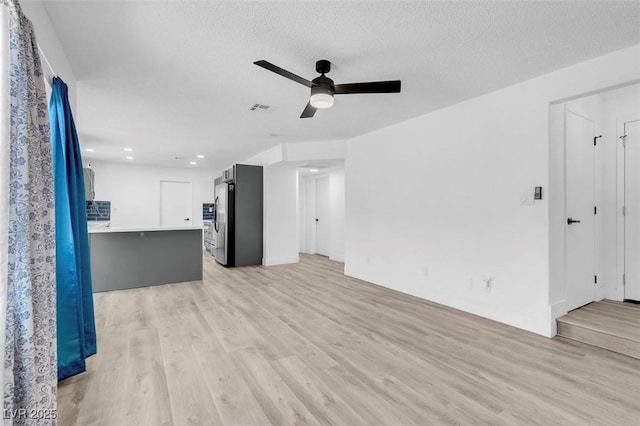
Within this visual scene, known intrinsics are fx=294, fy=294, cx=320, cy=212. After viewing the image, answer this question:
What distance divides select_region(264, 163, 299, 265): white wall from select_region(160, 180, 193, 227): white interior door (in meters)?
3.54

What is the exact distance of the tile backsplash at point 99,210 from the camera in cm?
762

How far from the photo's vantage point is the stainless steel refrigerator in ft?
20.0

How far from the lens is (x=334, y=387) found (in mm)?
1987

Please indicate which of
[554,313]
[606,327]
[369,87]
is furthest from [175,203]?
[606,327]

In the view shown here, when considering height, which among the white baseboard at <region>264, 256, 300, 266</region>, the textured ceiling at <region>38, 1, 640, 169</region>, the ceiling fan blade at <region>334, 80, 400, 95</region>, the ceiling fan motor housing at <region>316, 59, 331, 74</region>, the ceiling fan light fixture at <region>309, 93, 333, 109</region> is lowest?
the white baseboard at <region>264, 256, 300, 266</region>

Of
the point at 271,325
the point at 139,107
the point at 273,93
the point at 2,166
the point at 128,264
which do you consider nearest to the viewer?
the point at 2,166

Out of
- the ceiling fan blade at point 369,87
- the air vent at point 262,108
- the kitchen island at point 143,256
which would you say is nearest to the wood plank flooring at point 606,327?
the ceiling fan blade at point 369,87

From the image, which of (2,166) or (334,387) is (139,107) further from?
(334,387)

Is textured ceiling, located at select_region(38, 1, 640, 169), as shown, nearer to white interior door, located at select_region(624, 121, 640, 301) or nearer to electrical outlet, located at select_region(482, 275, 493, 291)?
white interior door, located at select_region(624, 121, 640, 301)

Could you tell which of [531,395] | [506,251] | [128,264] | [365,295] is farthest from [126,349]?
[506,251]

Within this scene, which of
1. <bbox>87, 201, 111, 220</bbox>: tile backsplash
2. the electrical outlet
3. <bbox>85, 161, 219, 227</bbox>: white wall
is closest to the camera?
the electrical outlet

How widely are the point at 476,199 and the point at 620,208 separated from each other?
1.74m

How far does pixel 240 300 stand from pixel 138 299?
4.69 ft

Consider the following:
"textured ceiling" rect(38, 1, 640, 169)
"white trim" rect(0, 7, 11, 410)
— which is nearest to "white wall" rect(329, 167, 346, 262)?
"textured ceiling" rect(38, 1, 640, 169)
